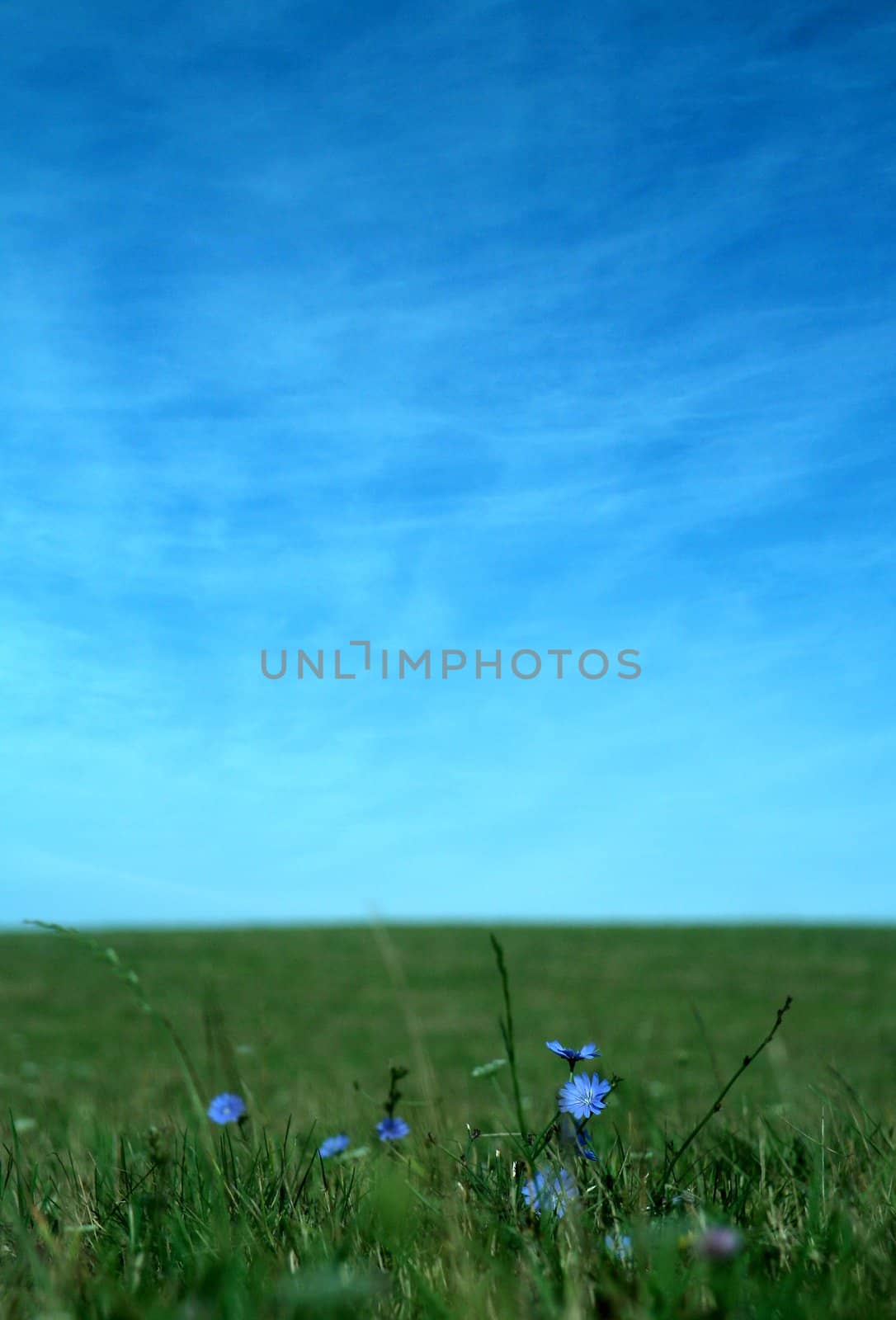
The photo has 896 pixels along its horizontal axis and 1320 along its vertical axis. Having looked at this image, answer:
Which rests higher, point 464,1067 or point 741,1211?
point 741,1211

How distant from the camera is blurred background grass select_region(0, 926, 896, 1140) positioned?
6.53 metres

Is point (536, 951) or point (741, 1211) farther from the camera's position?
point (536, 951)

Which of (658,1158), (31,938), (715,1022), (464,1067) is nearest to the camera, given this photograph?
(658,1158)

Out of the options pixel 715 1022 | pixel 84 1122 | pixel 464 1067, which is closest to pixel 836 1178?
pixel 84 1122

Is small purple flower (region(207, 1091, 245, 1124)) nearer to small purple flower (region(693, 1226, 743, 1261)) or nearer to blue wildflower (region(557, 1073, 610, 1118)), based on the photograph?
blue wildflower (region(557, 1073, 610, 1118))

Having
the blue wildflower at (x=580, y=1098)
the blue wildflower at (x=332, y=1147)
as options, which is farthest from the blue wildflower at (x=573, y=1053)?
the blue wildflower at (x=332, y=1147)

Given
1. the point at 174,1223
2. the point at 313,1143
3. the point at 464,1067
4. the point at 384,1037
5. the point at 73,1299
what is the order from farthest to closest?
the point at 384,1037 → the point at 464,1067 → the point at 313,1143 → the point at 174,1223 → the point at 73,1299

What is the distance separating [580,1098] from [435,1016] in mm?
11174

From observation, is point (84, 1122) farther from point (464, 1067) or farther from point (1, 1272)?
point (464, 1067)

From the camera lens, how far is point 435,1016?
1302 centimetres

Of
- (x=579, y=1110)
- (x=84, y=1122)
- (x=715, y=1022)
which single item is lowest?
(x=715, y=1022)

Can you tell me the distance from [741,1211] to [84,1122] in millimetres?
2849

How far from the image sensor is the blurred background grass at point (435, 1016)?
653 cm

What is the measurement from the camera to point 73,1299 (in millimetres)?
1920
